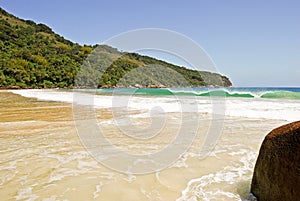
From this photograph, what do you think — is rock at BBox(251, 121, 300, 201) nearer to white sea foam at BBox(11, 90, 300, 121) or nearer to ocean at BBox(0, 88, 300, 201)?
ocean at BBox(0, 88, 300, 201)

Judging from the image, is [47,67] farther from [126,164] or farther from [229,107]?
[126,164]

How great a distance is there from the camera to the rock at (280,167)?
7.79ft

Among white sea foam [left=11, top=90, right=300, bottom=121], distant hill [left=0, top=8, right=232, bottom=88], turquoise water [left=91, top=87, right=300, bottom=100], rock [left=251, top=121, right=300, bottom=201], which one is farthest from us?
distant hill [left=0, top=8, right=232, bottom=88]

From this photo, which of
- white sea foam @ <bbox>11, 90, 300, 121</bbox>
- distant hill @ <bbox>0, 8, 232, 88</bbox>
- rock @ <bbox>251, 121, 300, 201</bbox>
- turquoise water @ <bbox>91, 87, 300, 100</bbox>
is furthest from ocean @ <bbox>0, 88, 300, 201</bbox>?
distant hill @ <bbox>0, 8, 232, 88</bbox>

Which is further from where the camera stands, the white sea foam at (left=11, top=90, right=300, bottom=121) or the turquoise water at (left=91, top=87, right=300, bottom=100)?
the turquoise water at (left=91, top=87, right=300, bottom=100)

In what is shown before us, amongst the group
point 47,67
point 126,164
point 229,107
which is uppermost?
point 47,67

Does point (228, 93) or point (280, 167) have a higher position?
point (228, 93)

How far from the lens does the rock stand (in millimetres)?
2375

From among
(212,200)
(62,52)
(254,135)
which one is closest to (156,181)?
Answer: (212,200)

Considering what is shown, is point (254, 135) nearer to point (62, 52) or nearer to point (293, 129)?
point (293, 129)

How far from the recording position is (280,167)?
2559mm

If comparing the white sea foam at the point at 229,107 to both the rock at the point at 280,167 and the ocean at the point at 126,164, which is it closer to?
the ocean at the point at 126,164

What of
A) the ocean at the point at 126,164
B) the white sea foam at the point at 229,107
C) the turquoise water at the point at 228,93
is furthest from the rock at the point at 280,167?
the turquoise water at the point at 228,93

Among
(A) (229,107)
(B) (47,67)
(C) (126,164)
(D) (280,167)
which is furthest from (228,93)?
(B) (47,67)
